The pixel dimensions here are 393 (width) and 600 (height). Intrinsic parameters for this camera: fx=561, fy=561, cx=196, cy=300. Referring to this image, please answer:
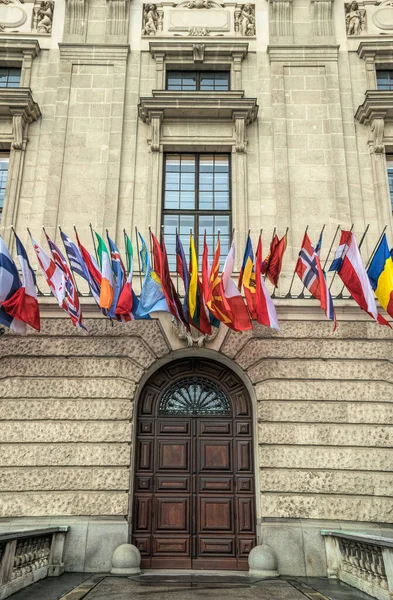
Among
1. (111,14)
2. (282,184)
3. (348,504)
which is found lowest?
(348,504)

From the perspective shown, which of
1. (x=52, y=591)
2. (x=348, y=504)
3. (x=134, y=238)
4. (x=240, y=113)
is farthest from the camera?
(x=240, y=113)

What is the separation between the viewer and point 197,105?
1562cm

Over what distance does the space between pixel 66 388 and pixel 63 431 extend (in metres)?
0.98

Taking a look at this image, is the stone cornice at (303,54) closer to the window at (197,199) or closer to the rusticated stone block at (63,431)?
the window at (197,199)

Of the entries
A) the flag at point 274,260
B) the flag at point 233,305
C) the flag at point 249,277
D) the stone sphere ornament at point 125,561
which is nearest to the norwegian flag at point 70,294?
the flag at point 233,305

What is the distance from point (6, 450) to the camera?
12.4m

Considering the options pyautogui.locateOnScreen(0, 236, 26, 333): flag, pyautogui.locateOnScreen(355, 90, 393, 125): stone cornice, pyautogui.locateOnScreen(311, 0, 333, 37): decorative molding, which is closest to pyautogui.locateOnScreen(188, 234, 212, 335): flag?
pyautogui.locateOnScreen(0, 236, 26, 333): flag

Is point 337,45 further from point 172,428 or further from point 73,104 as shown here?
point 172,428

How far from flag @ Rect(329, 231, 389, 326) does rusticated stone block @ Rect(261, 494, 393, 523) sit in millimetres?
3917

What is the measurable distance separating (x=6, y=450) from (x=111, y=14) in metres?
13.1

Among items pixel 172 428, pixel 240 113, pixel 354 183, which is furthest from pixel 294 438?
pixel 240 113

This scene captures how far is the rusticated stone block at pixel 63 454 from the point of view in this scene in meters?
12.3

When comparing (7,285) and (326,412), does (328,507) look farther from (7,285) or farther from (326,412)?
(7,285)

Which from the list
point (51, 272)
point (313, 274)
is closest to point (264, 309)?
point (313, 274)
